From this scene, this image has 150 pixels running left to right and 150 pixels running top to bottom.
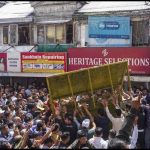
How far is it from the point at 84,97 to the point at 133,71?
8.73m

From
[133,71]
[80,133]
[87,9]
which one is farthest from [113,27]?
[80,133]

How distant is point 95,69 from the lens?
1198 centimetres

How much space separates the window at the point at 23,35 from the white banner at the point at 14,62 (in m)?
4.59

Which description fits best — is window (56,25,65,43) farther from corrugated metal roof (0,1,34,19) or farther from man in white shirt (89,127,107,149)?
man in white shirt (89,127,107,149)

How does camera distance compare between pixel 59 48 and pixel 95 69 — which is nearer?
pixel 95 69

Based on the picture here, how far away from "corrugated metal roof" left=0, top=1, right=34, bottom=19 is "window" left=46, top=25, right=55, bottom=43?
1.78m

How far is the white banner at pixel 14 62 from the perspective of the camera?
25.4 metres

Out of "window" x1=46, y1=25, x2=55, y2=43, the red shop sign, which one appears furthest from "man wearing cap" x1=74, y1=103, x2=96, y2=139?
"window" x1=46, y1=25, x2=55, y2=43

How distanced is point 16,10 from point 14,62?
692cm

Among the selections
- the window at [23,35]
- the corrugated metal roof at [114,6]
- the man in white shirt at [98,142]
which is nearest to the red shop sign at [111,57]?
the corrugated metal roof at [114,6]

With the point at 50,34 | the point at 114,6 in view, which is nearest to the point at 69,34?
the point at 50,34

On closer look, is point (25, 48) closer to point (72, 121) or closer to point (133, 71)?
point (133, 71)

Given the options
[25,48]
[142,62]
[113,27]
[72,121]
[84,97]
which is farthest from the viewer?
[25,48]

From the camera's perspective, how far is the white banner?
1000 inches
